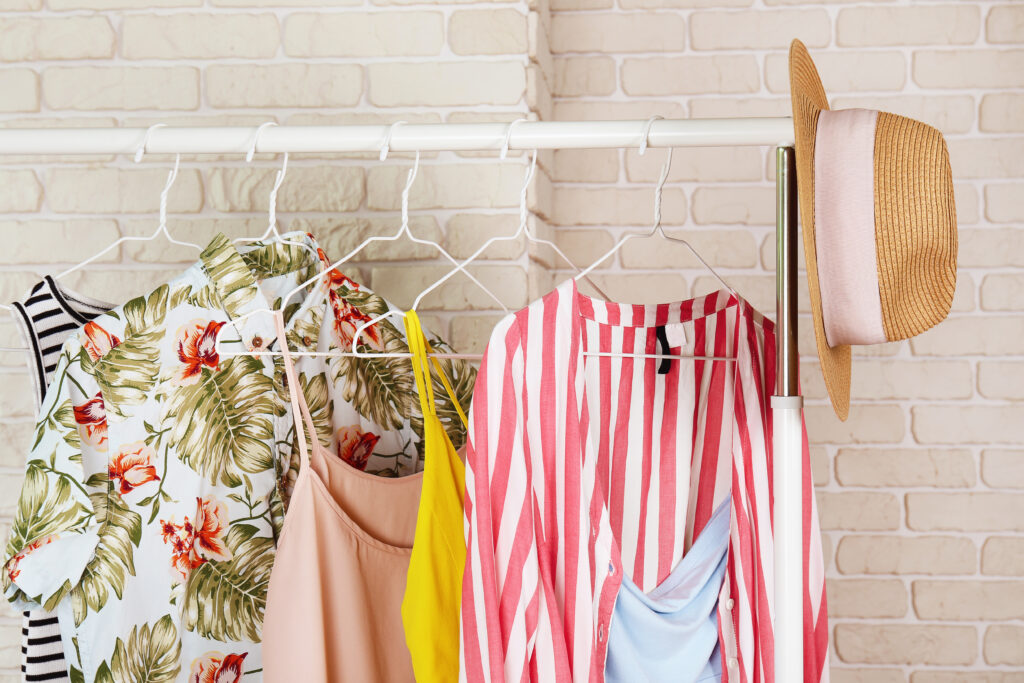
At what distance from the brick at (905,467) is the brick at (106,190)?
140 cm

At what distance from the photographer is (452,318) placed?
1.43 metres

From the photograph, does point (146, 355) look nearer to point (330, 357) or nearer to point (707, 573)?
point (330, 357)

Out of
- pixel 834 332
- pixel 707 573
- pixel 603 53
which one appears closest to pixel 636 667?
pixel 707 573

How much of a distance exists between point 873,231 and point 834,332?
0.11 m

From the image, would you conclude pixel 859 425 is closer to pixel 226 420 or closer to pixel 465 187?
pixel 465 187

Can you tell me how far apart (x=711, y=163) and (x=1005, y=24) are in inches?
25.1

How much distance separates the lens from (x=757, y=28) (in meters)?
1.70

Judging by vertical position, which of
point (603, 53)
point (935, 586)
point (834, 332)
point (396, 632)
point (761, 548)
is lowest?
point (935, 586)

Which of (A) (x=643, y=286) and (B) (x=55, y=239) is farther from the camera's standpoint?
(A) (x=643, y=286)

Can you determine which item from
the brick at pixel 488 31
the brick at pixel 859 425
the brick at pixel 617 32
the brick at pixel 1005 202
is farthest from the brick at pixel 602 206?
the brick at pixel 1005 202

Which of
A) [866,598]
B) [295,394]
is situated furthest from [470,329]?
[866,598]

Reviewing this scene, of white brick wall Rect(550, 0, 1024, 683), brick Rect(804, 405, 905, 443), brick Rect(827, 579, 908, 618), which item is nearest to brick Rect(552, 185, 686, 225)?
white brick wall Rect(550, 0, 1024, 683)

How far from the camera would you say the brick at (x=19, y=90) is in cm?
146

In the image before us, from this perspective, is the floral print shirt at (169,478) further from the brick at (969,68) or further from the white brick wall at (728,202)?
the brick at (969,68)
